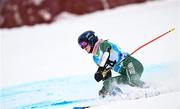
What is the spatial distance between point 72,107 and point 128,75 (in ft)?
0.88

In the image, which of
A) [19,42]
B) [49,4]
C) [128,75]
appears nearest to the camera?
[128,75]

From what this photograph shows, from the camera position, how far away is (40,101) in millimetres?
1535

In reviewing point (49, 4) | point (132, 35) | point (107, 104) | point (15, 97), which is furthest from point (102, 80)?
point (49, 4)

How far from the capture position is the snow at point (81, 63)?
1.54 meters

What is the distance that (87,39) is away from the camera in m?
1.54

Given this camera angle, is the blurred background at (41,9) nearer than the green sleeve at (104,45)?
A: No

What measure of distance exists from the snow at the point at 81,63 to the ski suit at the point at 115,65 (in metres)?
0.03

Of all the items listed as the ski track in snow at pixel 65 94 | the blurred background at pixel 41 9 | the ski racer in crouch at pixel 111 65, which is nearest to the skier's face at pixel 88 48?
the ski racer in crouch at pixel 111 65

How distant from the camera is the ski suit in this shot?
152 cm

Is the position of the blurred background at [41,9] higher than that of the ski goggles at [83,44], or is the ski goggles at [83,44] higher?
→ the blurred background at [41,9]

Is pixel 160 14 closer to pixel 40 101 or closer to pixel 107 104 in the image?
pixel 107 104

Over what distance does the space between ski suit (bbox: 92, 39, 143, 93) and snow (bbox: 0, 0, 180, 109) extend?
1.3 inches

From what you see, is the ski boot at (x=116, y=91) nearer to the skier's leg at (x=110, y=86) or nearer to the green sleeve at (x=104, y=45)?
the skier's leg at (x=110, y=86)

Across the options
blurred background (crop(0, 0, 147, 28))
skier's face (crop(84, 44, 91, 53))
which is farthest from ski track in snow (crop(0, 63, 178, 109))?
blurred background (crop(0, 0, 147, 28))
